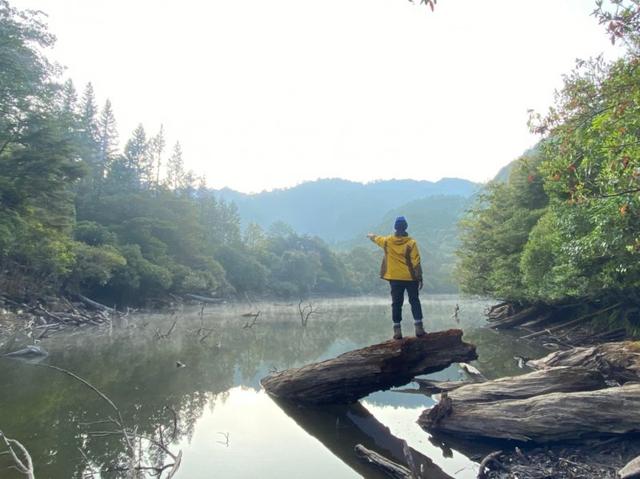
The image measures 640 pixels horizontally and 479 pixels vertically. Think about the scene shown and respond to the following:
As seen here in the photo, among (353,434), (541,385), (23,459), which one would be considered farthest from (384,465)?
(23,459)

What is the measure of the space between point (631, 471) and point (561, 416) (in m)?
1.49

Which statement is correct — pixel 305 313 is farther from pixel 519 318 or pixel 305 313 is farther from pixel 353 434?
pixel 353 434

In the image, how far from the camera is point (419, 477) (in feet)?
20.6

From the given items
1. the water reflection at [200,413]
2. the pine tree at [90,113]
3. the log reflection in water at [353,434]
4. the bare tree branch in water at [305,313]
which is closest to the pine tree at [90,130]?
the pine tree at [90,113]

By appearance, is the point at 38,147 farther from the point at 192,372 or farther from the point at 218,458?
the point at 218,458

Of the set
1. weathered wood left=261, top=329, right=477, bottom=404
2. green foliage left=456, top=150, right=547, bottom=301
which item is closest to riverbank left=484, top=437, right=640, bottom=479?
weathered wood left=261, top=329, right=477, bottom=404

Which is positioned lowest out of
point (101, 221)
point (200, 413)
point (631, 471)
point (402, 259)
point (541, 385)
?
point (200, 413)

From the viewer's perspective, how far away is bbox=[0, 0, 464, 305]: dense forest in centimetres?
2586

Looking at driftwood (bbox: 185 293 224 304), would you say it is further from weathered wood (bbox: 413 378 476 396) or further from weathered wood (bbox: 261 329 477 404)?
weathered wood (bbox: 261 329 477 404)

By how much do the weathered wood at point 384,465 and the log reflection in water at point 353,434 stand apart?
0.09 metres

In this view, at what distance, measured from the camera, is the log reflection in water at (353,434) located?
24.1 feet

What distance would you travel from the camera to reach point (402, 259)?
30.8 feet

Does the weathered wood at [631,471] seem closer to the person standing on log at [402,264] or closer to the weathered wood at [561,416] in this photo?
the weathered wood at [561,416]

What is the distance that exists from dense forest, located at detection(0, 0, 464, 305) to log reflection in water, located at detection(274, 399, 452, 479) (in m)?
21.6
